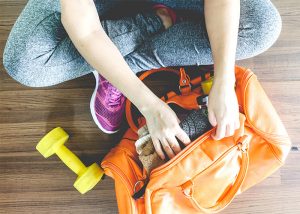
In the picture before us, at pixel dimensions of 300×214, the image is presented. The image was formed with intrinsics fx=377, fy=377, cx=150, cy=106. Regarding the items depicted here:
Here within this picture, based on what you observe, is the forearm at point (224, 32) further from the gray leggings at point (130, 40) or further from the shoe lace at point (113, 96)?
the shoe lace at point (113, 96)

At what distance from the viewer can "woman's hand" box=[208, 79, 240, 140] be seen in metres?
0.72

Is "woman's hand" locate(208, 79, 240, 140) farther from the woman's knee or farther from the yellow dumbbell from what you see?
the yellow dumbbell

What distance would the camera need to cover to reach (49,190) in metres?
0.98

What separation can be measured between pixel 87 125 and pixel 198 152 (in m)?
0.36

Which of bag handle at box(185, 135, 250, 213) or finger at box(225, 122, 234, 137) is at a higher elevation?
finger at box(225, 122, 234, 137)

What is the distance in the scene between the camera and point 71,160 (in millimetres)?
928

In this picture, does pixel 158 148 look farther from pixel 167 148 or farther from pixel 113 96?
pixel 113 96

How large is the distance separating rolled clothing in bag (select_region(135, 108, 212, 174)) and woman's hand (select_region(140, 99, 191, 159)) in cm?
2

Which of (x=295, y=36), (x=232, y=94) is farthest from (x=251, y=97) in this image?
(x=295, y=36)

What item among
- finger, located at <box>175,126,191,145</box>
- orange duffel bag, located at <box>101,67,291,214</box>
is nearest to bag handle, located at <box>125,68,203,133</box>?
orange duffel bag, located at <box>101,67,291,214</box>

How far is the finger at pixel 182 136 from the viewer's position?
0.74 m

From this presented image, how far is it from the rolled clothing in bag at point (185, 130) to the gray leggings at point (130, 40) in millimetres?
148

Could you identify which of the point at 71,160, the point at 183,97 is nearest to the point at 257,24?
the point at 183,97

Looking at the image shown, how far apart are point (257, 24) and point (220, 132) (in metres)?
0.25
